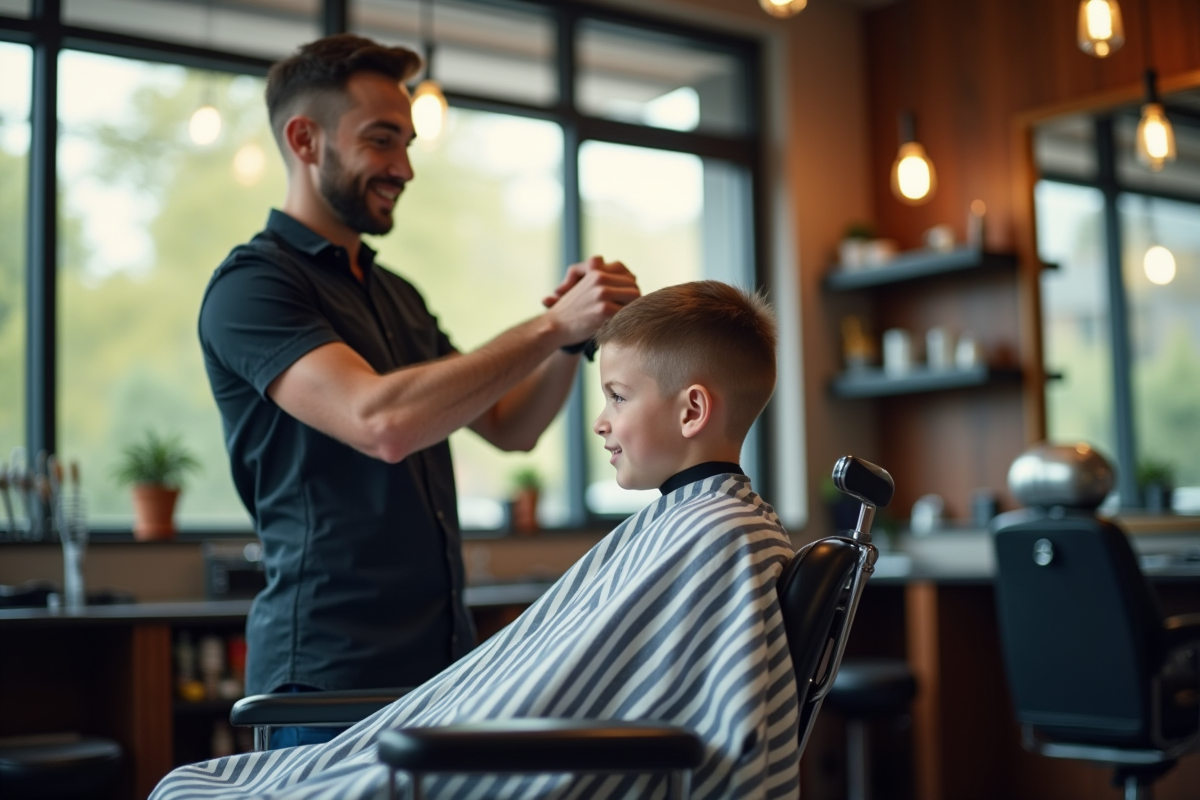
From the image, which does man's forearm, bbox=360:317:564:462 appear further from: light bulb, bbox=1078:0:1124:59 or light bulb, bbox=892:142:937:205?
light bulb, bbox=892:142:937:205

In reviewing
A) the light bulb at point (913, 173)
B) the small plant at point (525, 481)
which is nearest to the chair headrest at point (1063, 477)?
the light bulb at point (913, 173)

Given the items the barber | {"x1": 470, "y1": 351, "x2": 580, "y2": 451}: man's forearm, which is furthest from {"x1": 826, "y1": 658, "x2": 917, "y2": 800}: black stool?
the barber

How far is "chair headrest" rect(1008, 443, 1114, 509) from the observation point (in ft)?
11.1

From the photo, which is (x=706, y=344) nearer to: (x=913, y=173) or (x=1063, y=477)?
(x=1063, y=477)

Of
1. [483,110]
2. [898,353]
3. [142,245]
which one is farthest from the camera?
[898,353]

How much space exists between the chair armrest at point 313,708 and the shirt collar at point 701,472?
17.9 inches

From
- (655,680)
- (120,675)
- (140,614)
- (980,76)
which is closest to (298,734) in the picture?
(655,680)

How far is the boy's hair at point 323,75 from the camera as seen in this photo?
1.99 metres

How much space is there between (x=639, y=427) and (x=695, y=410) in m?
0.07

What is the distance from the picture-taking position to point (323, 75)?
1.99 meters

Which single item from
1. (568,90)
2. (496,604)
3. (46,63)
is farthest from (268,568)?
(568,90)

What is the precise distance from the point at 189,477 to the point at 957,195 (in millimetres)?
3199

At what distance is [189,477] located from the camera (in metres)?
4.14

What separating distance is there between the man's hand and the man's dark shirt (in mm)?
315
